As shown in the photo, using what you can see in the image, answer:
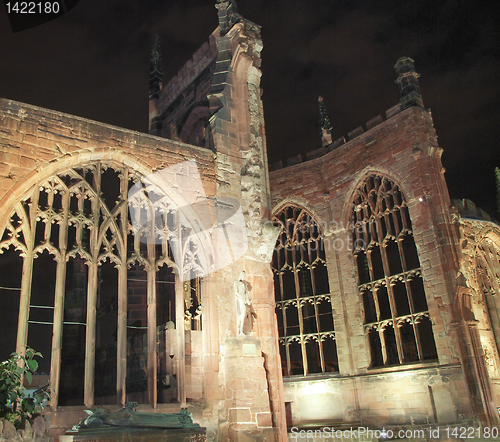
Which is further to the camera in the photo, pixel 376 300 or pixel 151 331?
pixel 376 300

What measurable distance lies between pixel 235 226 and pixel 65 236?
3.58 meters

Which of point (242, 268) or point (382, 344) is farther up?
point (242, 268)

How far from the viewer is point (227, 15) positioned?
1310 centimetres

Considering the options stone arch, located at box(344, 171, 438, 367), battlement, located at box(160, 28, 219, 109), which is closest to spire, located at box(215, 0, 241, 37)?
battlement, located at box(160, 28, 219, 109)

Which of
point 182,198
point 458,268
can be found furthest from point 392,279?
point 182,198

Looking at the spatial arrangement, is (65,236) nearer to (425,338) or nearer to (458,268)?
(458,268)

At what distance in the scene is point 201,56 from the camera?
1675cm

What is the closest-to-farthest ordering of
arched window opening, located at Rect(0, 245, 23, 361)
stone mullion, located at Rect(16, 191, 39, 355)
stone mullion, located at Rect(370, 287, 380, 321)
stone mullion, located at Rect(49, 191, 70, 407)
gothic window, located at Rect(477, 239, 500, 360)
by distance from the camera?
1. stone mullion, located at Rect(16, 191, 39, 355)
2. stone mullion, located at Rect(49, 191, 70, 407)
3. arched window opening, located at Rect(0, 245, 23, 361)
4. stone mullion, located at Rect(370, 287, 380, 321)
5. gothic window, located at Rect(477, 239, 500, 360)

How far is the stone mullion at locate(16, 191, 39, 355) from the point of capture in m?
8.00

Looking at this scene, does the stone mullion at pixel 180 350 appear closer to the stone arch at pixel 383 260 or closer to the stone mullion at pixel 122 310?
the stone mullion at pixel 122 310

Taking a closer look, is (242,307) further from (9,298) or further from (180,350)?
(9,298)

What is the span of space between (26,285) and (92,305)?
3.82 ft

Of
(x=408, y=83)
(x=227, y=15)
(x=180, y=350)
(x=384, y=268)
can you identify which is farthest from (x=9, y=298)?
(x=408, y=83)

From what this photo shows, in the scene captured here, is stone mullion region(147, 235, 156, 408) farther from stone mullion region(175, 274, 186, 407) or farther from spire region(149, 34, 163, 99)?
spire region(149, 34, 163, 99)
